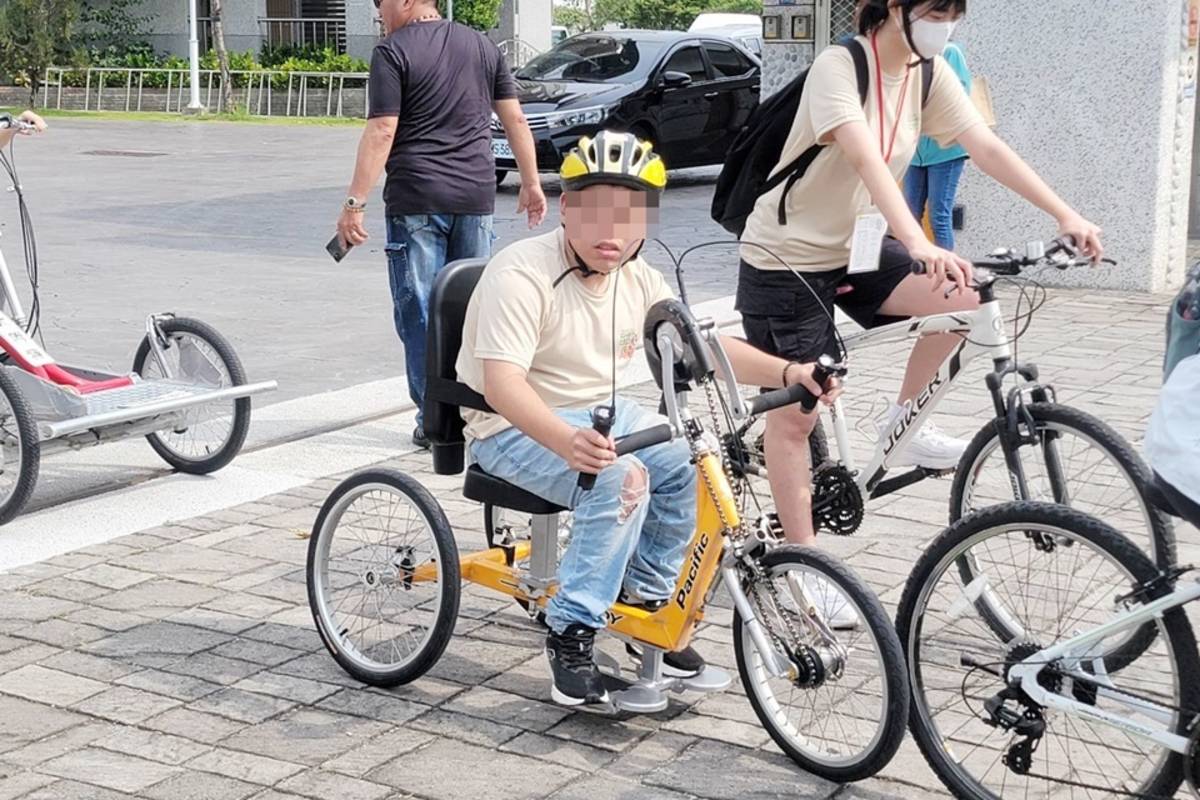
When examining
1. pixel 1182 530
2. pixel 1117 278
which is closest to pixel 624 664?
pixel 1182 530

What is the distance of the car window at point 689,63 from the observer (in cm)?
1892

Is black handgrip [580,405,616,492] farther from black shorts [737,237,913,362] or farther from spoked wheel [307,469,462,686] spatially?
black shorts [737,237,913,362]

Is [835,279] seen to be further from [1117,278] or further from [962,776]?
[1117,278]

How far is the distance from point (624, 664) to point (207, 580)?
1469 mm

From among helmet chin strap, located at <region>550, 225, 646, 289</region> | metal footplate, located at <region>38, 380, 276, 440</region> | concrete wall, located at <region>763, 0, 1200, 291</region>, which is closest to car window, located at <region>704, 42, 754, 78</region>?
concrete wall, located at <region>763, 0, 1200, 291</region>

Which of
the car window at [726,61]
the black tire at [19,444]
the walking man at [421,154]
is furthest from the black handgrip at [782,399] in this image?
the car window at [726,61]

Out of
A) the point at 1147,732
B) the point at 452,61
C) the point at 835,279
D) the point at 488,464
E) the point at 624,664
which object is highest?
the point at 452,61

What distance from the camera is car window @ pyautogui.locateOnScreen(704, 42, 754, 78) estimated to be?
19266 mm

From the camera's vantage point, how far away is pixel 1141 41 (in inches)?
415

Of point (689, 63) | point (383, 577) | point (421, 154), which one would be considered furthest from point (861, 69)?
point (689, 63)

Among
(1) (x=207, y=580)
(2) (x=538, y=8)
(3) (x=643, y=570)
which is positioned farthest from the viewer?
(2) (x=538, y=8)

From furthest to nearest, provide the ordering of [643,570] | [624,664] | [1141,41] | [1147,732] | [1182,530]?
1. [1141,41]
2. [1182,530]
3. [624,664]
4. [643,570]
5. [1147,732]

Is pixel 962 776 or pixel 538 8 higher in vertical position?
pixel 538 8

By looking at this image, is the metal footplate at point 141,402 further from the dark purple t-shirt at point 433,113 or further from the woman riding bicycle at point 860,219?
the woman riding bicycle at point 860,219
